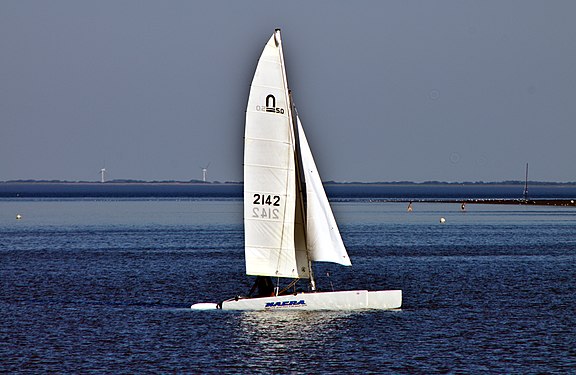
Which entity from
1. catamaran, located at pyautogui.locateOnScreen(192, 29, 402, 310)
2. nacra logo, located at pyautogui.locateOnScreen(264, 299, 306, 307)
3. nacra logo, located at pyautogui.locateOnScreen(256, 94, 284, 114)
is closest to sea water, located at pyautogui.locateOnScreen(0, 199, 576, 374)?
nacra logo, located at pyautogui.locateOnScreen(264, 299, 306, 307)

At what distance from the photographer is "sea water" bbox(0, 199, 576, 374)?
41.1 metres

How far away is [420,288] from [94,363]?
29.8 m

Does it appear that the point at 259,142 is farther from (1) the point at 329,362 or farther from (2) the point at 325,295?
(1) the point at 329,362

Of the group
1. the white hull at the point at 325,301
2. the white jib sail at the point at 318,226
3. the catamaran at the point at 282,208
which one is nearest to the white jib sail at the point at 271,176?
the catamaran at the point at 282,208

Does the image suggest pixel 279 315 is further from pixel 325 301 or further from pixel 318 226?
pixel 318 226

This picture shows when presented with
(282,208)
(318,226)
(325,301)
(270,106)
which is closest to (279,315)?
(325,301)

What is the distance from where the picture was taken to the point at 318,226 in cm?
5097

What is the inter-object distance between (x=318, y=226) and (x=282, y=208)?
1770mm

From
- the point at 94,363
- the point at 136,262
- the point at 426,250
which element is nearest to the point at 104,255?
the point at 136,262

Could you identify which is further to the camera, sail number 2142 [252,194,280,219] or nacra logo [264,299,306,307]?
sail number 2142 [252,194,280,219]

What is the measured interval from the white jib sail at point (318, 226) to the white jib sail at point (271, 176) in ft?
2.26

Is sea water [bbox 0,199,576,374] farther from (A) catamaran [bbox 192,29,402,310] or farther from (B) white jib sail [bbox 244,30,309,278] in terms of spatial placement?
(B) white jib sail [bbox 244,30,309,278]

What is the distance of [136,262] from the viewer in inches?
3529

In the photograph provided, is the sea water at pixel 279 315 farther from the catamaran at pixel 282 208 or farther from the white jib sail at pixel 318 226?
the white jib sail at pixel 318 226
